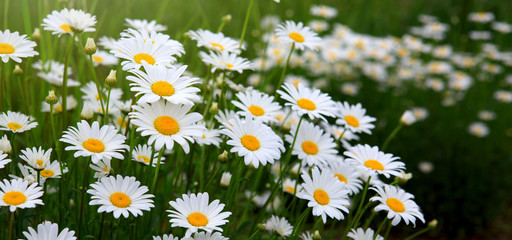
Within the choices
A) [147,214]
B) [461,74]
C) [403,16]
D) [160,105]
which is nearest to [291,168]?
[147,214]

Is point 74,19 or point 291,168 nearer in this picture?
point 74,19

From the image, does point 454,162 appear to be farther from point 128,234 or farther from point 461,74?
point 128,234

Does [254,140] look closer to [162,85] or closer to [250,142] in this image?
[250,142]

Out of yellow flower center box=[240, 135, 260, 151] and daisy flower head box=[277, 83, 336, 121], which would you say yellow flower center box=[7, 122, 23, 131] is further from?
daisy flower head box=[277, 83, 336, 121]

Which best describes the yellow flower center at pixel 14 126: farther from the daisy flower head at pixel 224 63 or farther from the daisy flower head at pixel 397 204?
the daisy flower head at pixel 397 204

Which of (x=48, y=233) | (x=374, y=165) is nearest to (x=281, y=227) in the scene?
(x=374, y=165)
